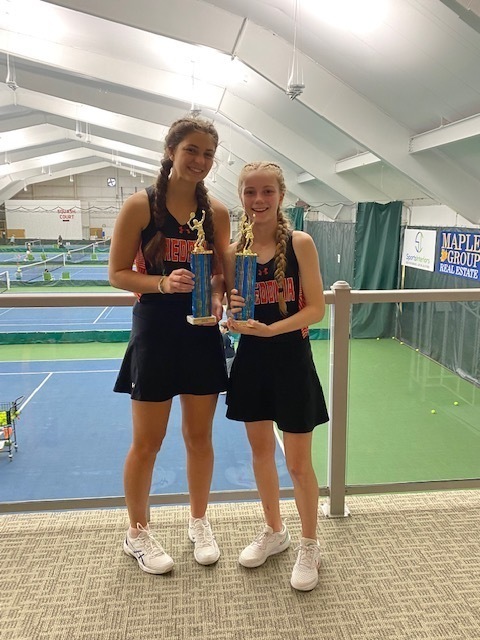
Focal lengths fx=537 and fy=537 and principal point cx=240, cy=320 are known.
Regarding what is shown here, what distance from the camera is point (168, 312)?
65.2 inches

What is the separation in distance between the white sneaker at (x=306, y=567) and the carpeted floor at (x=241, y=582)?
1.2 inches

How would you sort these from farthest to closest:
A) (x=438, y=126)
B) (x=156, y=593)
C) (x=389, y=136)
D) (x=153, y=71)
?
(x=153, y=71)
(x=389, y=136)
(x=438, y=126)
(x=156, y=593)

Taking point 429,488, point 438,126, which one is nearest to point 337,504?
point 429,488

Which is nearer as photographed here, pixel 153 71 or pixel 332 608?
pixel 332 608

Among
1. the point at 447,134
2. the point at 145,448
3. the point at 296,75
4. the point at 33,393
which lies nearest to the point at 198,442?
the point at 145,448

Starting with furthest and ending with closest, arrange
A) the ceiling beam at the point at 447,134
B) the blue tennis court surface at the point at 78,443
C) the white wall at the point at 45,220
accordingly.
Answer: the white wall at the point at 45,220
the ceiling beam at the point at 447,134
the blue tennis court surface at the point at 78,443

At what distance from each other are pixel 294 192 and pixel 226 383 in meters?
11.8

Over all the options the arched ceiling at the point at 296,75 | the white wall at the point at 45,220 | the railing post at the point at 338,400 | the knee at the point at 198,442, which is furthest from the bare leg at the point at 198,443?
the white wall at the point at 45,220

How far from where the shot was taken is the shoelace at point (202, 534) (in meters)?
1.88

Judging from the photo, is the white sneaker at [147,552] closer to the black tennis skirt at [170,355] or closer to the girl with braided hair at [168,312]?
the girl with braided hair at [168,312]

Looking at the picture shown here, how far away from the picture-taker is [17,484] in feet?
17.5

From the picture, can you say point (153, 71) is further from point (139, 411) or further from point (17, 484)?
point (139, 411)

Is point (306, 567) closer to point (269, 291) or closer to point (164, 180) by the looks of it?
point (269, 291)

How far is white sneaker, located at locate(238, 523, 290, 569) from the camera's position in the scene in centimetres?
182
